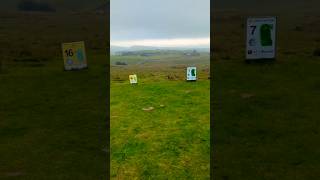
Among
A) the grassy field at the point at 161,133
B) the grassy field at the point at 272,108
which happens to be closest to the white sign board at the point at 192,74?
the grassy field at the point at 272,108

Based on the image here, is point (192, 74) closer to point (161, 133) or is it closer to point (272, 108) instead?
point (272, 108)

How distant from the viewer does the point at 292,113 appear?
40.2 feet

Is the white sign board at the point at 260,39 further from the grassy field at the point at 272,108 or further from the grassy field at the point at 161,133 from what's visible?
the grassy field at the point at 161,133
